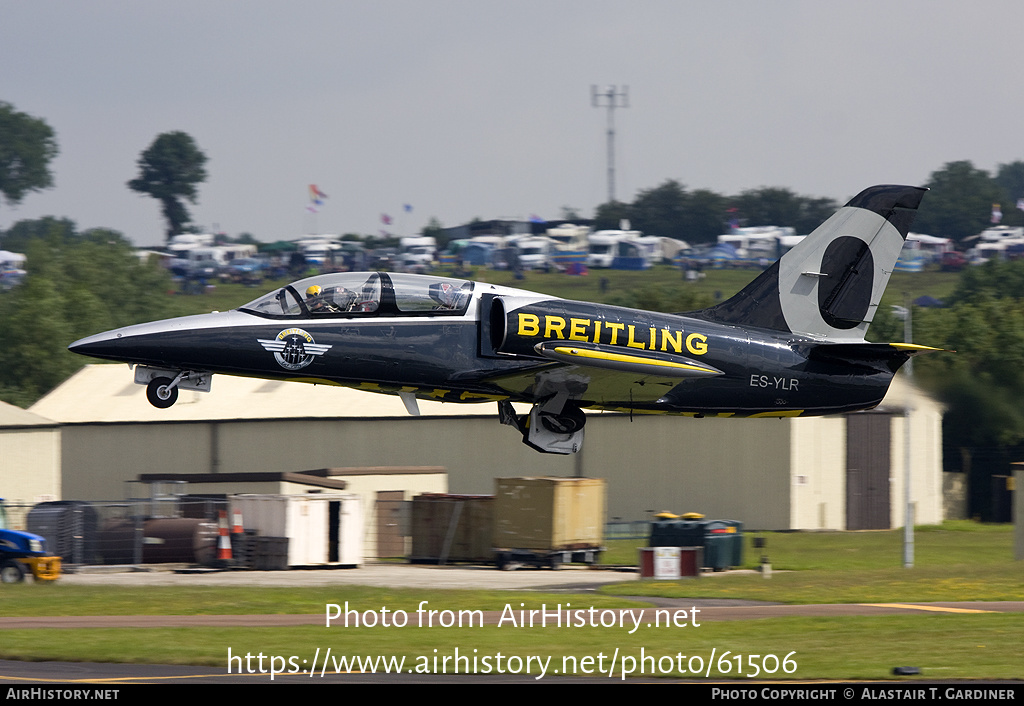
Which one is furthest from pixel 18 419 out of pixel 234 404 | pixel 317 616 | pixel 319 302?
pixel 319 302

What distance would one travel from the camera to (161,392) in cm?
1816

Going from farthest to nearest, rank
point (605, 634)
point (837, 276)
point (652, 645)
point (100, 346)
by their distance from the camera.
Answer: point (837, 276)
point (605, 634)
point (100, 346)
point (652, 645)

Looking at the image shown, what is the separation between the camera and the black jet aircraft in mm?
18234

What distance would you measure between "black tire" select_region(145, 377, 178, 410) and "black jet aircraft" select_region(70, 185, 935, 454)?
0.02 meters

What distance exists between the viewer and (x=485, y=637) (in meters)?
17.6

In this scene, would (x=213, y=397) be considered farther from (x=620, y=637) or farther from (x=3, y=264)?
(x=3, y=264)

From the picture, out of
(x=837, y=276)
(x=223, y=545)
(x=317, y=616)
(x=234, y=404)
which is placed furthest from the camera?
(x=234, y=404)

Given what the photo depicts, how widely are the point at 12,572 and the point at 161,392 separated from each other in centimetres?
1102

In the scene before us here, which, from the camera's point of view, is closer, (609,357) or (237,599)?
(609,357)

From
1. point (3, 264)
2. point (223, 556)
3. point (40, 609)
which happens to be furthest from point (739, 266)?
point (40, 609)

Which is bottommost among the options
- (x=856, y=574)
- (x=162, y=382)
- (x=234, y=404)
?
(x=856, y=574)

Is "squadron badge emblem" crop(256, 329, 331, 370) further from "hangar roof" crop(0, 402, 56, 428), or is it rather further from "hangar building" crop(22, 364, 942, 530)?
"hangar roof" crop(0, 402, 56, 428)

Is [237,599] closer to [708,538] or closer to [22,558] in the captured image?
[22,558]

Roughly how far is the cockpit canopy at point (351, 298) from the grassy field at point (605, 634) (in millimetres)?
4707
